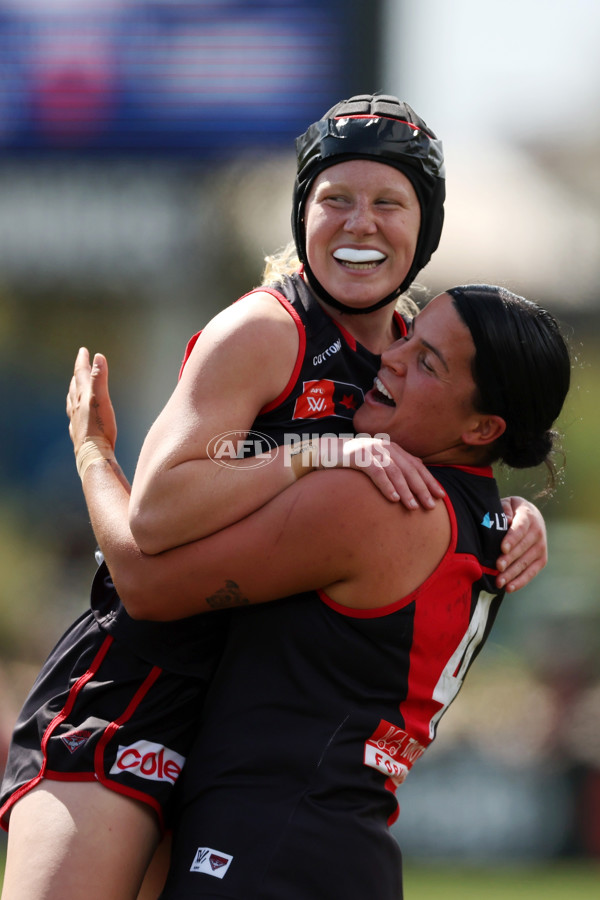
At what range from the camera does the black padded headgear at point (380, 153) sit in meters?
2.83

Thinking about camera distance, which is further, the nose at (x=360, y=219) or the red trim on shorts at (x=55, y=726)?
the nose at (x=360, y=219)

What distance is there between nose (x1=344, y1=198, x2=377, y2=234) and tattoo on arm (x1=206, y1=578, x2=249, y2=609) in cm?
92

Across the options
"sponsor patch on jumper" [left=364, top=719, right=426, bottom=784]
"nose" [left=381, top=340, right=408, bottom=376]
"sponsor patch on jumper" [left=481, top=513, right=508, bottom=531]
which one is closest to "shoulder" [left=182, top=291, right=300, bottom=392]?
"nose" [left=381, top=340, right=408, bottom=376]

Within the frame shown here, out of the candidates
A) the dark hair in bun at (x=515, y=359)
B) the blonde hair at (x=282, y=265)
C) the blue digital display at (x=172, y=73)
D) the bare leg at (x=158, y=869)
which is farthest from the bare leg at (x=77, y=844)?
the blue digital display at (x=172, y=73)

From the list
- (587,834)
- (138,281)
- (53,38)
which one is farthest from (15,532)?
(587,834)

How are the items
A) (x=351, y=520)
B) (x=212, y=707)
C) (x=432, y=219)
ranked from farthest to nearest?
(x=432, y=219), (x=212, y=707), (x=351, y=520)

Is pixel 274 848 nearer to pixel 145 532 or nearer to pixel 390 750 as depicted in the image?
pixel 390 750

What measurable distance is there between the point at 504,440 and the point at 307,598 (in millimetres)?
623

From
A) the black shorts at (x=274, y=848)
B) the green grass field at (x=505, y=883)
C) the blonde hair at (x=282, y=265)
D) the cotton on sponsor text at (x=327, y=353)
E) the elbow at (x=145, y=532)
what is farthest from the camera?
the green grass field at (x=505, y=883)

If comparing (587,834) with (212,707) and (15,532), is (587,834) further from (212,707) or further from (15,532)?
(212,707)

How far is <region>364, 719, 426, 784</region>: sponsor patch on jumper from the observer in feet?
8.21

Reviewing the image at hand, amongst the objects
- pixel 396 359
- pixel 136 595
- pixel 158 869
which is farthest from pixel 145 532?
pixel 158 869

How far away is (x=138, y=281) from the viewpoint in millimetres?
10422

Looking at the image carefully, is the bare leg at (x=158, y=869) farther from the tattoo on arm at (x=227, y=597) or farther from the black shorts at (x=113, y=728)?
the tattoo on arm at (x=227, y=597)
